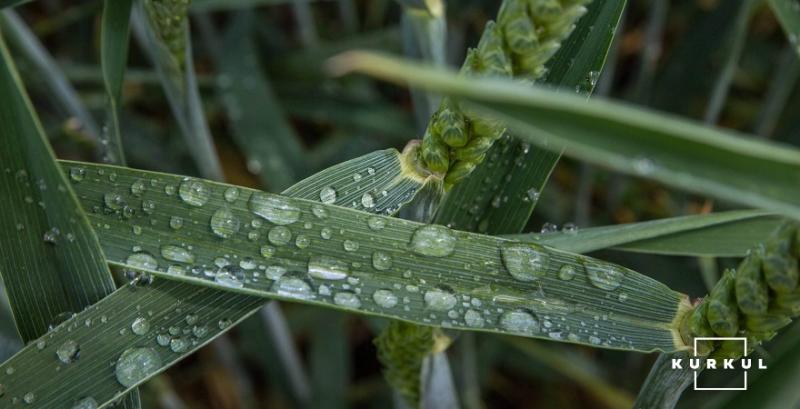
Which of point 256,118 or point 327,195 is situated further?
point 256,118

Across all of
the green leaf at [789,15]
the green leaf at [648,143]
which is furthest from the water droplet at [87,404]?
the green leaf at [789,15]

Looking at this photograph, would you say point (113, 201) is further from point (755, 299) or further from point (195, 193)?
point (755, 299)

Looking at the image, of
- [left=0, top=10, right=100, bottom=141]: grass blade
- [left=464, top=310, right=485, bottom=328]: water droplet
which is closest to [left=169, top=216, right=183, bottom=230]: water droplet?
[left=464, top=310, right=485, bottom=328]: water droplet

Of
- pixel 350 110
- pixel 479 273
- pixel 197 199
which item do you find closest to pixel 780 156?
pixel 479 273

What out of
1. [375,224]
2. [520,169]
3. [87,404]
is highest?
[520,169]

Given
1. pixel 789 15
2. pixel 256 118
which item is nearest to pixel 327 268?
pixel 789 15

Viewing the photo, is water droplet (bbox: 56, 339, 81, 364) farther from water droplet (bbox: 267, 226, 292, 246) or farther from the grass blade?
the grass blade
